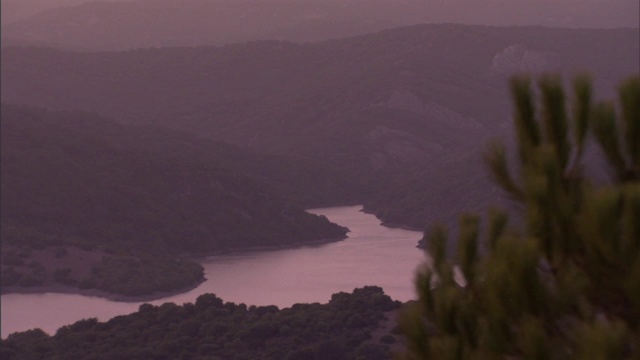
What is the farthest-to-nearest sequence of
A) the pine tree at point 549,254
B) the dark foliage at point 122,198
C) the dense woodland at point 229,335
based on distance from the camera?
the dark foliage at point 122,198 < the dense woodland at point 229,335 < the pine tree at point 549,254

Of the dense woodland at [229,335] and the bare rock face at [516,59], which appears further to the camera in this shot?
the bare rock face at [516,59]

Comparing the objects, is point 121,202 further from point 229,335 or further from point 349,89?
point 349,89

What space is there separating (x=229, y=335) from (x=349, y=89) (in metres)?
87.2

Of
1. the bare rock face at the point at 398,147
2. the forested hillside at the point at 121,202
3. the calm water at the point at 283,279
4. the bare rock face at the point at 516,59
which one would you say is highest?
the bare rock face at the point at 516,59

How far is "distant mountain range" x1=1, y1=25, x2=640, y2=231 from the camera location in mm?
105562

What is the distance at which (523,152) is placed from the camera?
764 cm

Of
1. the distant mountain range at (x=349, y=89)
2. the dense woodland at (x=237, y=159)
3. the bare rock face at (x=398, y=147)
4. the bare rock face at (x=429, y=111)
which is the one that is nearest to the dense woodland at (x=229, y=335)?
the dense woodland at (x=237, y=159)

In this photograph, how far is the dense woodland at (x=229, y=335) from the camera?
29.5 meters

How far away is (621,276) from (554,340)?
519mm

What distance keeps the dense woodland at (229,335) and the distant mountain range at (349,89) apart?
49.3m

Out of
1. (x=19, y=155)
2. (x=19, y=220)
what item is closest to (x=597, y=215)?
(x=19, y=220)

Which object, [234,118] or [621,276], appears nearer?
[621,276]

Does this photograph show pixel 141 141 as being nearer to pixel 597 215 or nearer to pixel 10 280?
pixel 10 280

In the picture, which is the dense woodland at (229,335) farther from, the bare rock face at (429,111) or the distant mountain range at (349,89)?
the bare rock face at (429,111)
